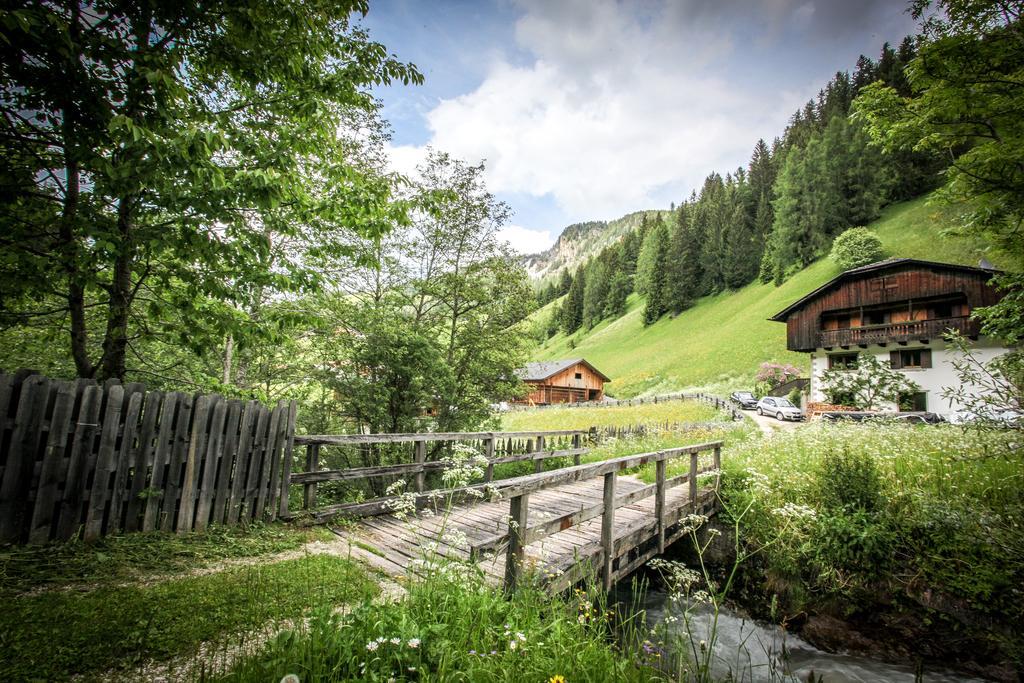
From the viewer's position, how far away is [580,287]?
335 feet

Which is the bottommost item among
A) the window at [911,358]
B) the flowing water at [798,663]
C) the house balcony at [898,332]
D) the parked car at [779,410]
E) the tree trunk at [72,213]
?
the flowing water at [798,663]

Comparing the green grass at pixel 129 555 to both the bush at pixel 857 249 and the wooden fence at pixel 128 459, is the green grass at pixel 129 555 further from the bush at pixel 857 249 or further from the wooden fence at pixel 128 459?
the bush at pixel 857 249

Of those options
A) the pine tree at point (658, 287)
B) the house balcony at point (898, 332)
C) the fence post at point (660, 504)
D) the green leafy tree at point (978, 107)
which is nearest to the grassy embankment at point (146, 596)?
the fence post at point (660, 504)

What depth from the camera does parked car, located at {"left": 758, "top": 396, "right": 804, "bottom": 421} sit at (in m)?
27.5

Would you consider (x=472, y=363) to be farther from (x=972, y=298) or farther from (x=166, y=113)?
(x=972, y=298)

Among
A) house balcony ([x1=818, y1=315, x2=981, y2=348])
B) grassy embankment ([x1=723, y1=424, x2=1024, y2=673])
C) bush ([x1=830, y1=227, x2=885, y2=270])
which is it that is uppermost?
bush ([x1=830, y1=227, x2=885, y2=270])

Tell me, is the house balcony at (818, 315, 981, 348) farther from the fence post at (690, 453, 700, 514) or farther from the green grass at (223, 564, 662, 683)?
the green grass at (223, 564, 662, 683)

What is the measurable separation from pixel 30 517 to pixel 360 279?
835 cm

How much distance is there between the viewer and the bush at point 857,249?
4619 centimetres

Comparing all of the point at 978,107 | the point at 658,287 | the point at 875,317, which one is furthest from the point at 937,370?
the point at 658,287

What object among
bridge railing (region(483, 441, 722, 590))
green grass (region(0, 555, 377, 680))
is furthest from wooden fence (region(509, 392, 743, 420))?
green grass (region(0, 555, 377, 680))

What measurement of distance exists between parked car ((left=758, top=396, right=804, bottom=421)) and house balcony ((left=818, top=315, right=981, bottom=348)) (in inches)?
266

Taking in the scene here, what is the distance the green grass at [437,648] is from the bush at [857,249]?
5904cm

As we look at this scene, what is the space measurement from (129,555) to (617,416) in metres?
30.9
